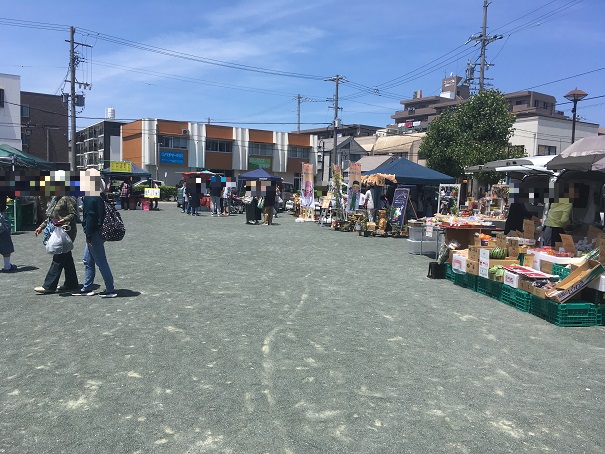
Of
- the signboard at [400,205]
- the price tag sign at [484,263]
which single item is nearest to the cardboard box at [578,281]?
the price tag sign at [484,263]

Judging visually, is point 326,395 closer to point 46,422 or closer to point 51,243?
point 46,422

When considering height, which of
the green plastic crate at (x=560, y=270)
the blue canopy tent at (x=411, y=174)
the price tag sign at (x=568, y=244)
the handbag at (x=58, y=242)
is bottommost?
the green plastic crate at (x=560, y=270)

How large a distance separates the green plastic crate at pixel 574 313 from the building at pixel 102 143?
59479mm

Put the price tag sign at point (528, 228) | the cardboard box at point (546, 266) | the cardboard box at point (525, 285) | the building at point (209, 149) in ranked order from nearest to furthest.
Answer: the cardboard box at point (525, 285) → the cardboard box at point (546, 266) → the price tag sign at point (528, 228) → the building at point (209, 149)

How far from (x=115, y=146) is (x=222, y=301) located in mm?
62814

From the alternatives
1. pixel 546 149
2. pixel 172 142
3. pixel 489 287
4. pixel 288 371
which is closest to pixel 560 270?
pixel 489 287

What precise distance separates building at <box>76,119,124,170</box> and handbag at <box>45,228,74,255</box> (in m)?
55.9

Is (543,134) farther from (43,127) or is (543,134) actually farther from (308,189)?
(43,127)

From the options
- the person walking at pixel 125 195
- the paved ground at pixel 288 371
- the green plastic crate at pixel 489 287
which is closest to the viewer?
the paved ground at pixel 288 371

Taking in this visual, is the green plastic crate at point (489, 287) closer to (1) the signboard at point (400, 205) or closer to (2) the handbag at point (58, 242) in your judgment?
(2) the handbag at point (58, 242)

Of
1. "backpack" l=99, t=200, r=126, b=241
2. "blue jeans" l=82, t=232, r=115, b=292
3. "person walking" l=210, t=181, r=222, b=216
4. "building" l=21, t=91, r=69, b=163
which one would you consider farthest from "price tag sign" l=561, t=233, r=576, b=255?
"building" l=21, t=91, r=69, b=163

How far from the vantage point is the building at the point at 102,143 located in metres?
62.3

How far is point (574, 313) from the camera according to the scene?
596cm

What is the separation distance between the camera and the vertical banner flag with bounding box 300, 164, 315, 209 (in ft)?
70.2
